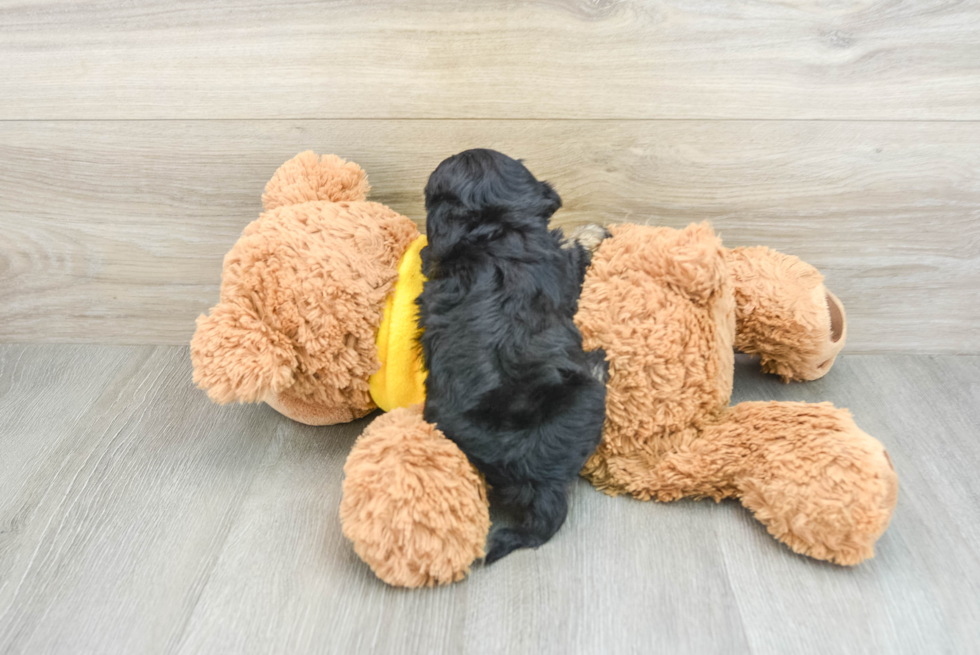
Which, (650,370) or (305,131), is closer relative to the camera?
(650,370)

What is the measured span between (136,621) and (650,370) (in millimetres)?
535

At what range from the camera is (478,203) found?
0.67 meters

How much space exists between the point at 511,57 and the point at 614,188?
0.67ft

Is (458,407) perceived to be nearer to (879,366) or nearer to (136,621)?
(136,621)

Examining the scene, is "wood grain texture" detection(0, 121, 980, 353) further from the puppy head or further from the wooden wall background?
the puppy head

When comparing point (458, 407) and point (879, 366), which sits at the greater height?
point (458, 407)

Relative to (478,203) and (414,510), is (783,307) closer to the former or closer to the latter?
(478,203)

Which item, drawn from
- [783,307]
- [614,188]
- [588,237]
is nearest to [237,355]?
[588,237]

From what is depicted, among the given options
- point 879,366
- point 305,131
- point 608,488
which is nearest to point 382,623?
point 608,488

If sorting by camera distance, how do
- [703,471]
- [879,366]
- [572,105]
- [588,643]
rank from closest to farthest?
[588,643], [703,471], [572,105], [879,366]

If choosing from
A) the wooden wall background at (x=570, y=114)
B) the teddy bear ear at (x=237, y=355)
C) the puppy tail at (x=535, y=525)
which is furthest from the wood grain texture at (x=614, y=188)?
the puppy tail at (x=535, y=525)

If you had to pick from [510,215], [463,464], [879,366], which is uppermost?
[510,215]

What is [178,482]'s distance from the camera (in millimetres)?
781

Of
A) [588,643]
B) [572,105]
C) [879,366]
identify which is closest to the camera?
[588,643]
